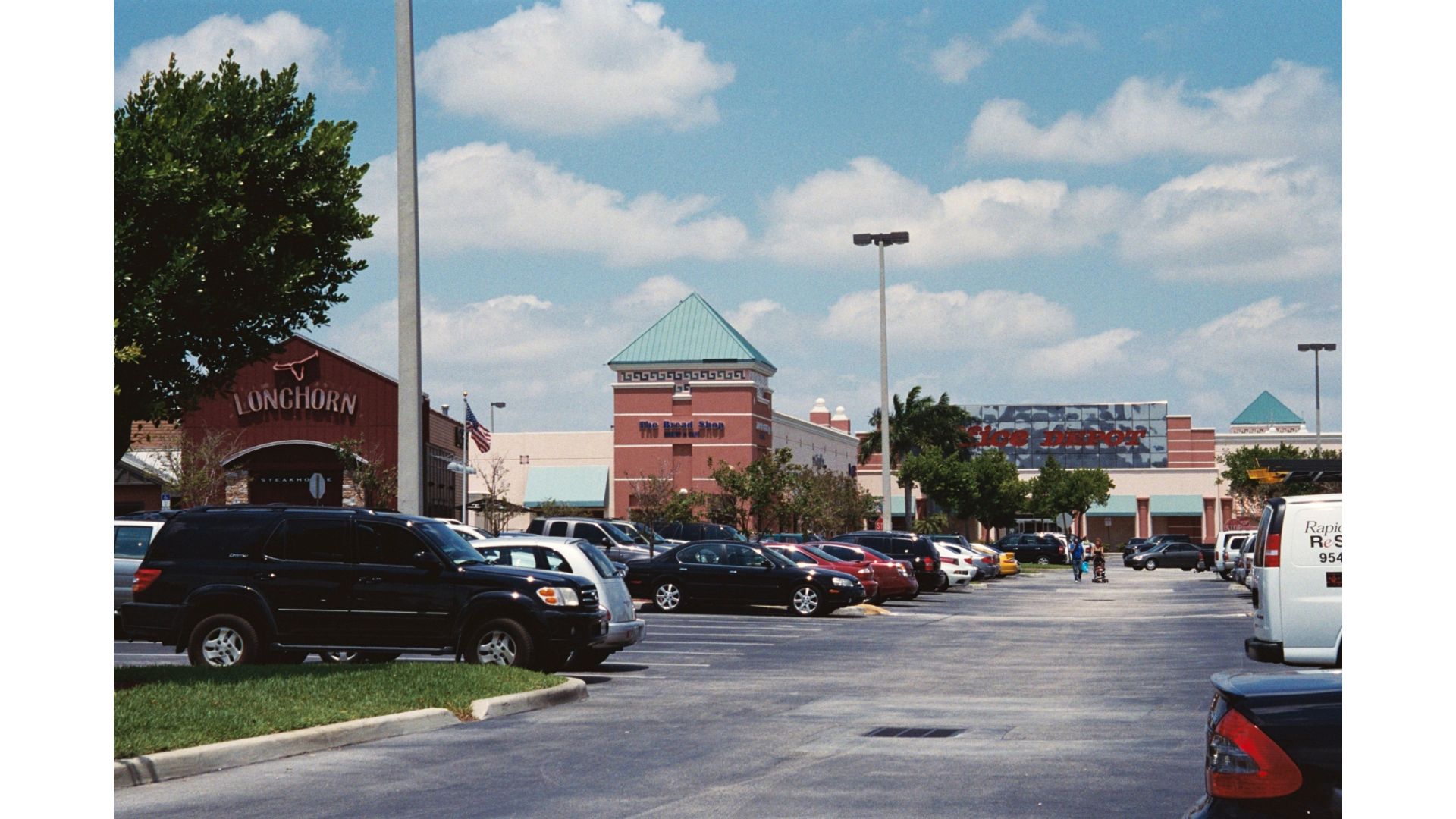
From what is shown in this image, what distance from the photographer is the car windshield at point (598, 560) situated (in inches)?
784

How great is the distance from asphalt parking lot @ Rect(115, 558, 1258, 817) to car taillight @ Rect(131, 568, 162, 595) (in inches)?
85.4

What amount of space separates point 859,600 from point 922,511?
79.5 metres

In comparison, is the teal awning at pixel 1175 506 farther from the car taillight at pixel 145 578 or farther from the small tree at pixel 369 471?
the car taillight at pixel 145 578

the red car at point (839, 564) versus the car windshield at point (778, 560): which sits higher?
the car windshield at point (778, 560)

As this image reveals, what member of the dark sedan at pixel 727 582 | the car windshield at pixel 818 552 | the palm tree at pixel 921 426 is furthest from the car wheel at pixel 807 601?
the palm tree at pixel 921 426

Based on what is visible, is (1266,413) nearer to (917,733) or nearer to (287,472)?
(287,472)

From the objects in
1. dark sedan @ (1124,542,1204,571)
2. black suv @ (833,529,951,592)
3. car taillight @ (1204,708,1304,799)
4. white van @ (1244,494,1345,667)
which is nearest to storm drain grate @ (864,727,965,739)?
white van @ (1244,494,1345,667)

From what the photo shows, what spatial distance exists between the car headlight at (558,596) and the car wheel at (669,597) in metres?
13.3

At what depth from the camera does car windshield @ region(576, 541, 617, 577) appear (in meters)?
19.9

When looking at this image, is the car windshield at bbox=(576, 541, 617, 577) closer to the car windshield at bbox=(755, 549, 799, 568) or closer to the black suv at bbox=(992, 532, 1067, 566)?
the car windshield at bbox=(755, 549, 799, 568)
